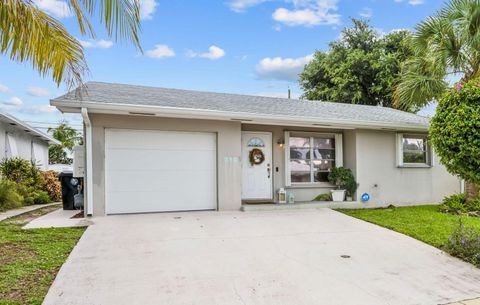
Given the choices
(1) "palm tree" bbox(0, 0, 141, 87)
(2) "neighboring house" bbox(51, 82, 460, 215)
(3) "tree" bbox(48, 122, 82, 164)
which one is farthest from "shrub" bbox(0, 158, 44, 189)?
(3) "tree" bbox(48, 122, 82, 164)

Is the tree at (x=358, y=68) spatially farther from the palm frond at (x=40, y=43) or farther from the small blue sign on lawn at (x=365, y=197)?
the palm frond at (x=40, y=43)

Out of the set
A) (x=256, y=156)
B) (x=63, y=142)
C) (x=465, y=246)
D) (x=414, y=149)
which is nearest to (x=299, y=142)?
→ (x=256, y=156)

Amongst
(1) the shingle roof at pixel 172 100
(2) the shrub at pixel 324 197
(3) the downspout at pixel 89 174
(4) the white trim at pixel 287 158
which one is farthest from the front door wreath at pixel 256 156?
(3) the downspout at pixel 89 174

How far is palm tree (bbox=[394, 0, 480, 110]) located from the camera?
8.54m

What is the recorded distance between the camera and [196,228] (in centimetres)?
694

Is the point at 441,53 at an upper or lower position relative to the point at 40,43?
upper

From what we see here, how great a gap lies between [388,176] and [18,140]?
1487cm

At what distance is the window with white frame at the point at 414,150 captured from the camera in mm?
11180

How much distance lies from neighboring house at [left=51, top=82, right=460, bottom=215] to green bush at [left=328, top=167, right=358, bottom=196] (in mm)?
209

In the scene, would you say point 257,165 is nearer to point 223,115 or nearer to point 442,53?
point 223,115

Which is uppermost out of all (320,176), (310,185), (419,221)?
(320,176)

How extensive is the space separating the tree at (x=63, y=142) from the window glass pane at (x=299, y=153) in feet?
69.6

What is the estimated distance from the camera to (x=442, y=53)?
898 cm

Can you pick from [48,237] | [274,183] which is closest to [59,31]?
[48,237]
